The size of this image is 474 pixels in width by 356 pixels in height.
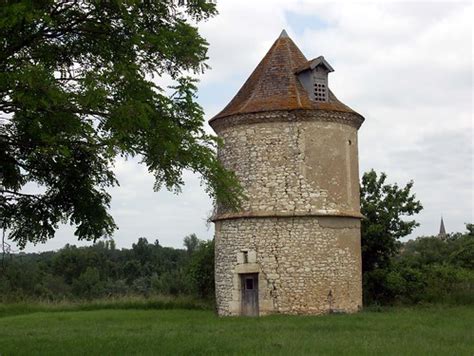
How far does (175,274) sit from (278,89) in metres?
31.3

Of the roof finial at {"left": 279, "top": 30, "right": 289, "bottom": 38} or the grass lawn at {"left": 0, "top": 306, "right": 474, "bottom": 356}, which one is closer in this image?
the grass lawn at {"left": 0, "top": 306, "right": 474, "bottom": 356}

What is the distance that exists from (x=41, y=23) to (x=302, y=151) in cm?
1307

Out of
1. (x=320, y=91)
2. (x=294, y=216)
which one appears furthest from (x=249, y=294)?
(x=320, y=91)

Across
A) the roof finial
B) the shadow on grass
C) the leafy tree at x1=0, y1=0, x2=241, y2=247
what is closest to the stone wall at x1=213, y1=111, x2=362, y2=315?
the roof finial

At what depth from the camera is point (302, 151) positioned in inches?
883

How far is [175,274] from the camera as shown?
170ft

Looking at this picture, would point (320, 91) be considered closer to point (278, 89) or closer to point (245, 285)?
point (278, 89)

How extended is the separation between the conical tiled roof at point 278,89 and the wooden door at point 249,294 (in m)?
5.91

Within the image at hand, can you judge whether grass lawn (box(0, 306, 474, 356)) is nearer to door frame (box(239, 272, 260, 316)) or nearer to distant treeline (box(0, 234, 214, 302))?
door frame (box(239, 272, 260, 316))

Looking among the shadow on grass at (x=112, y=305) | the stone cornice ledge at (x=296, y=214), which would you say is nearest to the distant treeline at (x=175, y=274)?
the shadow on grass at (x=112, y=305)

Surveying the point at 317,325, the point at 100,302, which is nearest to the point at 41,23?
the point at 317,325

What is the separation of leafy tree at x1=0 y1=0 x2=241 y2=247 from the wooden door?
10.5 meters

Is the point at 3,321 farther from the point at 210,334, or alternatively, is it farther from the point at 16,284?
the point at 16,284

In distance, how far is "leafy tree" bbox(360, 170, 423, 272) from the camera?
27344 millimetres
